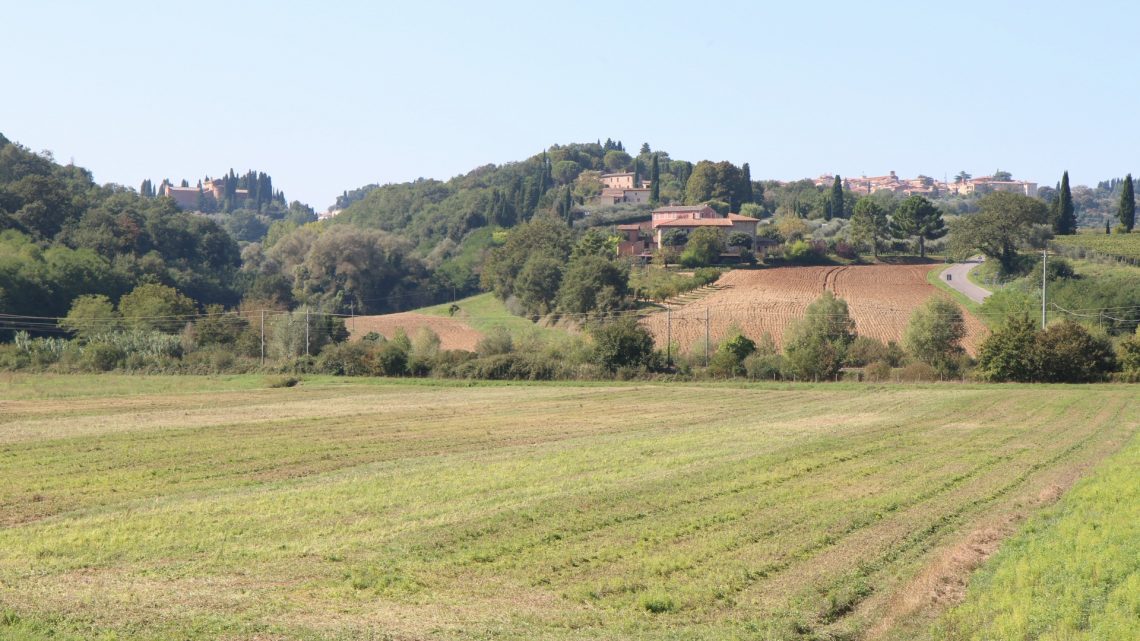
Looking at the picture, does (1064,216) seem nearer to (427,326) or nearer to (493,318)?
(493,318)

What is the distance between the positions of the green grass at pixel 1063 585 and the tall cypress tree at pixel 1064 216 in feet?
455

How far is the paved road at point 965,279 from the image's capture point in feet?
371

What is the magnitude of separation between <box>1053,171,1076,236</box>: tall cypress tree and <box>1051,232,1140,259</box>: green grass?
2.98 m

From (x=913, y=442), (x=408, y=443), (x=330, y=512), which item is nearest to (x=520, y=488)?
(x=330, y=512)

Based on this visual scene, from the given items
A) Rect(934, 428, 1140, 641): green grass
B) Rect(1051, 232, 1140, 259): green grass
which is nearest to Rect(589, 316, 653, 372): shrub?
Rect(934, 428, 1140, 641): green grass

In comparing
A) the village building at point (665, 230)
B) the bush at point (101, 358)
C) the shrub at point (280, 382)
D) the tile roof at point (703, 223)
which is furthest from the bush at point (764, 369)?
the tile roof at point (703, 223)

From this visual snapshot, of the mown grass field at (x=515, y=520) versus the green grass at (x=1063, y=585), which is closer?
the green grass at (x=1063, y=585)

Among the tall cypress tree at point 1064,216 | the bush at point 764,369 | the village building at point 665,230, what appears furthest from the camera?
the village building at point 665,230

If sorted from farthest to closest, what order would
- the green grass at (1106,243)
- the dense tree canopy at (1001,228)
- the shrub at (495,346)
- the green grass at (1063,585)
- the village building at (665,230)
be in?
1. the village building at (665,230)
2. the green grass at (1106,243)
3. the dense tree canopy at (1001,228)
4. the shrub at (495,346)
5. the green grass at (1063,585)

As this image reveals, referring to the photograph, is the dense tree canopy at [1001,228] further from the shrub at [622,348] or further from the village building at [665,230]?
the shrub at [622,348]

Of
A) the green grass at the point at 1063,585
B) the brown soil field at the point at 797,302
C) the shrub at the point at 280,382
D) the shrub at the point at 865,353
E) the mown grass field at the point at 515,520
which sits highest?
the brown soil field at the point at 797,302

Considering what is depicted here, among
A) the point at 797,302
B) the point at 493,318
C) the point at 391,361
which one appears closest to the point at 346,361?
the point at 391,361

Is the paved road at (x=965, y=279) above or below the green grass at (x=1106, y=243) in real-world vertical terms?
below

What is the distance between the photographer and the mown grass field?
17156 mm
